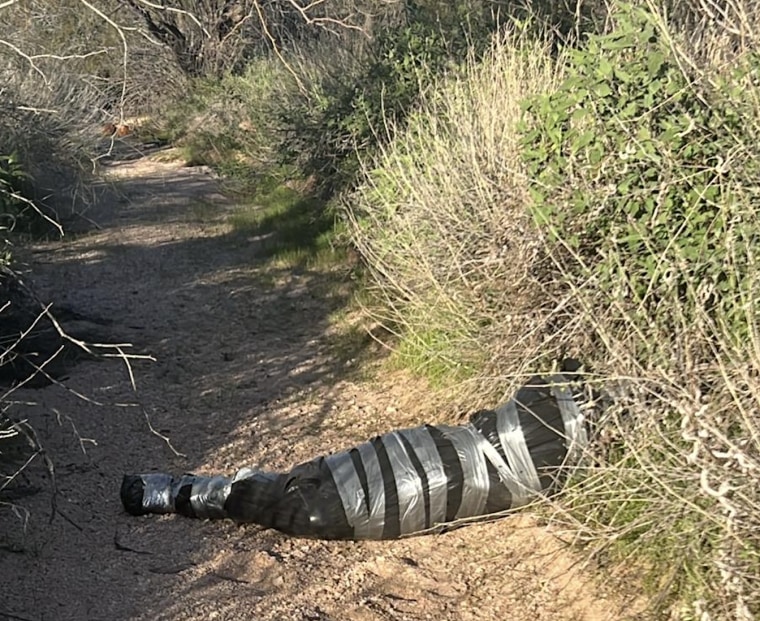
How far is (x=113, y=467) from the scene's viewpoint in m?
5.54

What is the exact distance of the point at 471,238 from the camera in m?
5.54

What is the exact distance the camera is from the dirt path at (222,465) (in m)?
4.14

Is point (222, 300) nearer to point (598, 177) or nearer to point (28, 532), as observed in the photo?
point (28, 532)

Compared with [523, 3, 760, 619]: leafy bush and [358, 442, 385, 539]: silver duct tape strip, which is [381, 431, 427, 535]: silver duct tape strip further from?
[523, 3, 760, 619]: leafy bush

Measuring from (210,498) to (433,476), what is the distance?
113 centimetres

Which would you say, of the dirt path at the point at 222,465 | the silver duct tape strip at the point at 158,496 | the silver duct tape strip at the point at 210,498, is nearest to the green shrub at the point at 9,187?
the dirt path at the point at 222,465

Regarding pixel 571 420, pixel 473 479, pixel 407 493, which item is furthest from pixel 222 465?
pixel 571 420

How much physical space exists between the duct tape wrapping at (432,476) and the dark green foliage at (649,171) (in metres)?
0.72

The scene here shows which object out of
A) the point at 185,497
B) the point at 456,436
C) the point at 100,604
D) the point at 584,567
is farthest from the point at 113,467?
the point at 584,567

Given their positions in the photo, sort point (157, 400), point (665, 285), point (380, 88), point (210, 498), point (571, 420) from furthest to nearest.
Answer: point (380, 88)
point (157, 400)
point (210, 498)
point (571, 420)
point (665, 285)

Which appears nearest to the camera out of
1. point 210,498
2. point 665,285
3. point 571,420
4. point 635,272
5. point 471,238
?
point 665,285

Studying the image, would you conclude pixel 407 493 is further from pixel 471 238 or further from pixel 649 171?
pixel 649 171

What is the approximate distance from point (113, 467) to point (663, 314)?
323 cm

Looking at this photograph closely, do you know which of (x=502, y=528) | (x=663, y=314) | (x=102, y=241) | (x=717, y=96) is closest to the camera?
(x=663, y=314)
